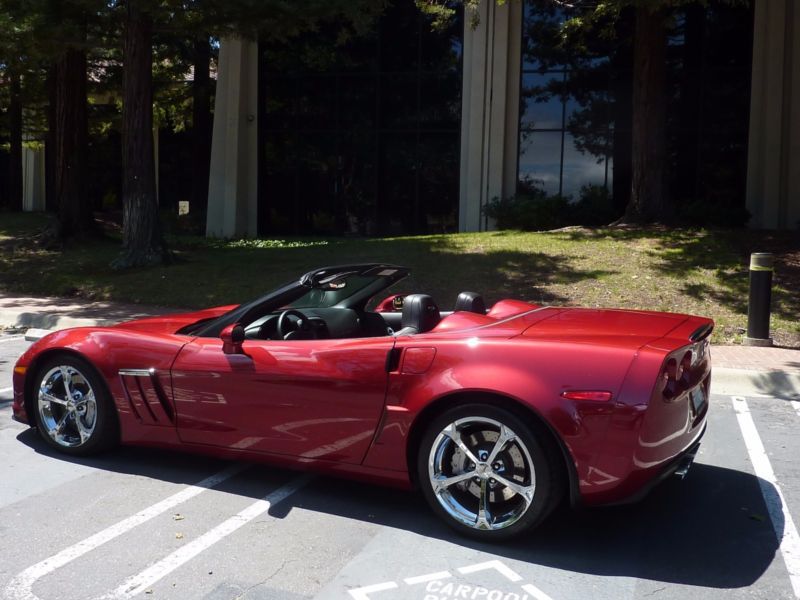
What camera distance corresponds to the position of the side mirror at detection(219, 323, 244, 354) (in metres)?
4.45

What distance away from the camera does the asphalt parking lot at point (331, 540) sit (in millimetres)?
3447

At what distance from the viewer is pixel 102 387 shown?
4922 mm

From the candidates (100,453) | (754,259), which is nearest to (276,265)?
(754,259)

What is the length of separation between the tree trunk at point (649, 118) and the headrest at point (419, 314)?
A: 40.5ft

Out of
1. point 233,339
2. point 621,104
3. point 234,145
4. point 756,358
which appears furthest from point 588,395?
point 234,145

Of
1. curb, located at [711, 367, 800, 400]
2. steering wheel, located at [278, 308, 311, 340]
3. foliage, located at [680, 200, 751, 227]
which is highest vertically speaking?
foliage, located at [680, 200, 751, 227]

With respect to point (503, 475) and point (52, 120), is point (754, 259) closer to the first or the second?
point (503, 475)

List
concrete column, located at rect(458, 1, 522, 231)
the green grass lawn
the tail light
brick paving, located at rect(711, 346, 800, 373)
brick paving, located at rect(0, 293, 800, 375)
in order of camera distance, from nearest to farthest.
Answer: the tail light
brick paving, located at rect(711, 346, 800, 373)
brick paving, located at rect(0, 293, 800, 375)
the green grass lawn
concrete column, located at rect(458, 1, 522, 231)

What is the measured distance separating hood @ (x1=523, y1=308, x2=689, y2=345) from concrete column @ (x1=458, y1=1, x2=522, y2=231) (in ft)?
51.3

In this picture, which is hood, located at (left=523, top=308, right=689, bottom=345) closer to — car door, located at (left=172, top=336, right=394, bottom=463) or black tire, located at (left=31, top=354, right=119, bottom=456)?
car door, located at (left=172, top=336, right=394, bottom=463)

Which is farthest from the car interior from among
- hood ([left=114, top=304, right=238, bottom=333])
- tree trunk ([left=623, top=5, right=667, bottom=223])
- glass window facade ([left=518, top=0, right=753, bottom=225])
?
glass window facade ([left=518, top=0, right=753, bottom=225])

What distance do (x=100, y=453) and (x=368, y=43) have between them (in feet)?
64.1

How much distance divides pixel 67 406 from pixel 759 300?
25.4 ft

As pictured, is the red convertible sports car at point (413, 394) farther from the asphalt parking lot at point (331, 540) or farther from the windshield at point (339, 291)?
the asphalt parking lot at point (331, 540)
